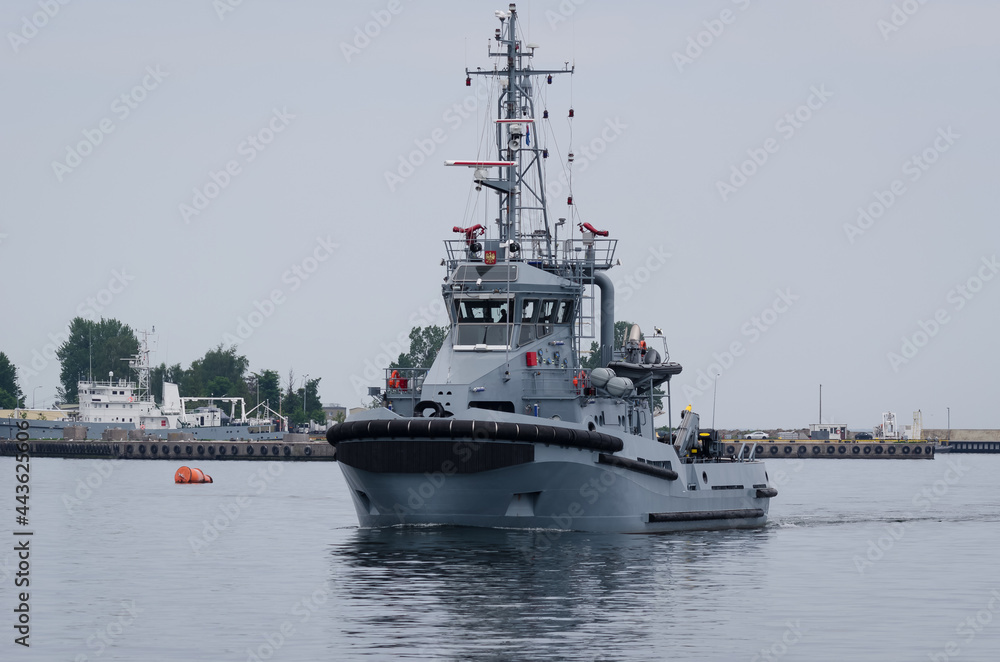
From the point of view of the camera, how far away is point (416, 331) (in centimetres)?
12100

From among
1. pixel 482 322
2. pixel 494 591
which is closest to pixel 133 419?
pixel 482 322

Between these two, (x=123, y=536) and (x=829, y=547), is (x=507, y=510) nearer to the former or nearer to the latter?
(x=829, y=547)

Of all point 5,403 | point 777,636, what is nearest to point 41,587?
point 777,636

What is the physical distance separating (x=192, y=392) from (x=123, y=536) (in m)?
138

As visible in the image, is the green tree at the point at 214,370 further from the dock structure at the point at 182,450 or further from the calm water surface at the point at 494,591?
the calm water surface at the point at 494,591

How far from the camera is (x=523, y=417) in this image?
33.8 meters

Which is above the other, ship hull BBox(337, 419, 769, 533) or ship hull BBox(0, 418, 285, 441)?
ship hull BBox(0, 418, 285, 441)

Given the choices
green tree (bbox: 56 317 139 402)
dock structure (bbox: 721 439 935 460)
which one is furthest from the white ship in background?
dock structure (bbox: 721 439 935 460)

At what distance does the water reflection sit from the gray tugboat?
0.98 m

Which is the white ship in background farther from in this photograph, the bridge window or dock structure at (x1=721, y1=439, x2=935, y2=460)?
the bridge window

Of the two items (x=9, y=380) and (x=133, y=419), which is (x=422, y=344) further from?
(x=9, y=380)

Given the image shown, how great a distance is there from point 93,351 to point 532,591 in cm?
14929

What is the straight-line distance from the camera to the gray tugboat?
110 ft

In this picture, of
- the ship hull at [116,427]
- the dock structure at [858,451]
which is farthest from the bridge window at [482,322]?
the dock structure at [858,451]
